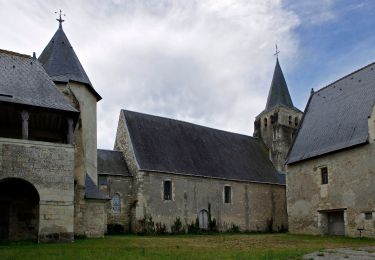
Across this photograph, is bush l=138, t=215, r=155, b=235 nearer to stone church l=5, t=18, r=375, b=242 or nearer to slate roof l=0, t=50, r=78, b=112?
stone church l=5, t=18, r=375, b=242

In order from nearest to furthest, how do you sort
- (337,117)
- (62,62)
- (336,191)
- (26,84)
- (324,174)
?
(26,84) → (62,62) → (336,191) → (324,174) → (337,117)

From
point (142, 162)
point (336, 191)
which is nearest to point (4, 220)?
point (142, 162)

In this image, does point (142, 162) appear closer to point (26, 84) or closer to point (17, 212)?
point (17, 212)

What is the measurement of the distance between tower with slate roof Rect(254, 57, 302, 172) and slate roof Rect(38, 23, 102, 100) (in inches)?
746

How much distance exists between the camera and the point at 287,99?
40375 millimetres

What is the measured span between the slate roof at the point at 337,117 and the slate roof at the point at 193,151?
6.40 m

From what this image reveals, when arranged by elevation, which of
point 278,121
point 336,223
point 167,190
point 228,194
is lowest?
point 336,223

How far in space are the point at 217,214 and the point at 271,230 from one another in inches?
205

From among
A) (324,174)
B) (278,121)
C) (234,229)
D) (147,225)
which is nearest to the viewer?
(324,174)

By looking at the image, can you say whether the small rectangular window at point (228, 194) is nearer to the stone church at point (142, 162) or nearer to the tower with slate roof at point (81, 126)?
the stone church at point (142, 162)

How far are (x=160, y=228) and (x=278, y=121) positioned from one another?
52.1 feet

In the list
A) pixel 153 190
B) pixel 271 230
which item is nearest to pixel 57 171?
pixel 153 190

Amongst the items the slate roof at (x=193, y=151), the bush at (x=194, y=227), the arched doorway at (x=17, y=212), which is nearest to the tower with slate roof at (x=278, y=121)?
the slate roof at (x=193, y=151)

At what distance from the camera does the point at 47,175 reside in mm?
16359
